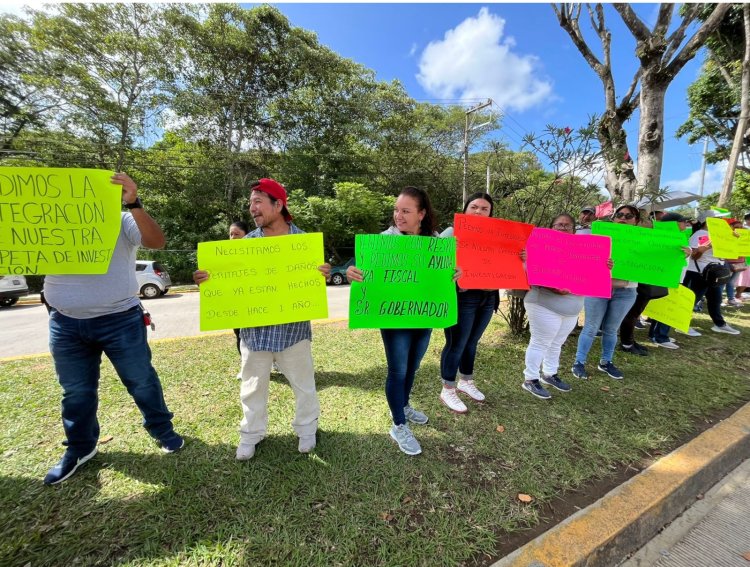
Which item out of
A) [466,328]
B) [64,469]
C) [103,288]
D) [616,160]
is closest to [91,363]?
[103,288]

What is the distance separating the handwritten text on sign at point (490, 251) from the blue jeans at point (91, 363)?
7.37 ft

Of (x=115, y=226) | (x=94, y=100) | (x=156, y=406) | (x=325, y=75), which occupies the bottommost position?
(x=156, y=406)

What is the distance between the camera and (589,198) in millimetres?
4484

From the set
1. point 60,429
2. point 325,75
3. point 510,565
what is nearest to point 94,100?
point 325,75

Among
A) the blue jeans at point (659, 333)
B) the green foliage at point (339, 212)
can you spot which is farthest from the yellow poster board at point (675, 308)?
the green foliage at point (339, 212)

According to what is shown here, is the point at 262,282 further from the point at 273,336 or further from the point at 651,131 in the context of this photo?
the point at 651,131

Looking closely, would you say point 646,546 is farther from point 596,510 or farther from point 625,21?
point 625,21

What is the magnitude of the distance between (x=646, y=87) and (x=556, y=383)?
531cm

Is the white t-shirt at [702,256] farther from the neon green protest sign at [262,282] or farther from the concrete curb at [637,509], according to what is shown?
the neon green protest sign at [262,282]

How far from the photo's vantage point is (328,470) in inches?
81.4

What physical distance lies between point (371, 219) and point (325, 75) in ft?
35.3

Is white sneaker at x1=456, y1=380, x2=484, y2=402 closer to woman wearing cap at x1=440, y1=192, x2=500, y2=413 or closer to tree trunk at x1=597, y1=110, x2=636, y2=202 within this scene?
woman wearing cap at x1=440, y1=192, x2=500, y2=413

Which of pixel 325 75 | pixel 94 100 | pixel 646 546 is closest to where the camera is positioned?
pixel 646 546

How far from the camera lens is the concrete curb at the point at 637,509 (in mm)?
1541
